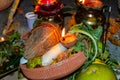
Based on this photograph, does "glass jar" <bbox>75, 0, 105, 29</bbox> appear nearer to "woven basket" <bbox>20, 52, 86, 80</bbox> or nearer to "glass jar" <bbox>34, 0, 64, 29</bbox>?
"glass jar" <bbox>34, 0, 64, 29</bbox>

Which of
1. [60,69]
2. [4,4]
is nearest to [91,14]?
[60,69]

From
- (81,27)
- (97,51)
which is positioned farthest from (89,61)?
(81,27)

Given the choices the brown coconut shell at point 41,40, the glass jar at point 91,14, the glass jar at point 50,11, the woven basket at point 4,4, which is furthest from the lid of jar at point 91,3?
the woven basket at point 4,4

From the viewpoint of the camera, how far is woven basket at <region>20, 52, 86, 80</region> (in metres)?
1.46

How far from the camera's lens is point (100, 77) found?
1525 mm

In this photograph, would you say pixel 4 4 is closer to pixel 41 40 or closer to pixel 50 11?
pixel 50 11

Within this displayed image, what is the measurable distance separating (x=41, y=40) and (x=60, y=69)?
0.27 meters

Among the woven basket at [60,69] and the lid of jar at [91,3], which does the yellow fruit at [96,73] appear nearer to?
the woven basket at [60,69]

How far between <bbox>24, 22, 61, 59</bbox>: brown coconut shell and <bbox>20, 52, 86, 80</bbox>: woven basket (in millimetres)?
135

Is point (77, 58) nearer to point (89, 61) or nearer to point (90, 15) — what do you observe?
point (89, 61)

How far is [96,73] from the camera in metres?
1.54

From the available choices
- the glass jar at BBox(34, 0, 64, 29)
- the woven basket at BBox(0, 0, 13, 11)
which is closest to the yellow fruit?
the glass jar at BBox(34, 0, 64, 29)

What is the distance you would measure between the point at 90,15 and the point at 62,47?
1.87ft

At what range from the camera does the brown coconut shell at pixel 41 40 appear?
1.59m
